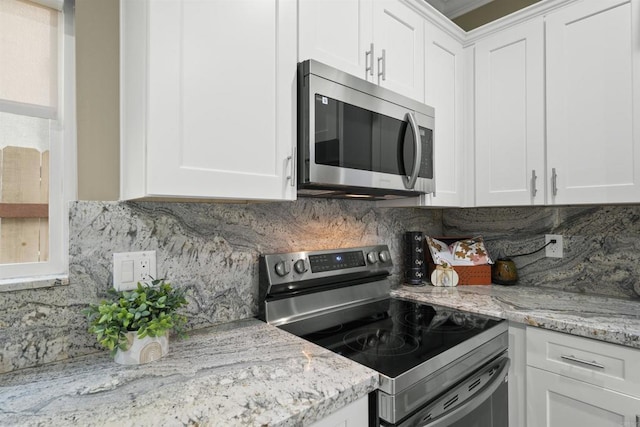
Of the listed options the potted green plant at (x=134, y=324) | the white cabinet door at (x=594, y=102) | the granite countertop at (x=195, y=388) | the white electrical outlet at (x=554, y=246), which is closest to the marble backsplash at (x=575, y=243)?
the white electrical outlet at (x=554, y=246)

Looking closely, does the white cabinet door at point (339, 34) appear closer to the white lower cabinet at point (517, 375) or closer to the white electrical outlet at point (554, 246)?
the white lower cabinet at point (517, 375)

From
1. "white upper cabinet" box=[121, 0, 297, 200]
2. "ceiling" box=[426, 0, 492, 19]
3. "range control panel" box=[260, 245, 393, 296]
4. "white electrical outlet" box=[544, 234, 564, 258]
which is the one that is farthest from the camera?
"ceiling" box=[426, 0, 492, 19]

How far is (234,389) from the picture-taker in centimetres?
79

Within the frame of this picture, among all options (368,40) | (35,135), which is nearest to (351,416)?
(35,135)

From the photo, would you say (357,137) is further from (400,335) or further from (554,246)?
(554,246)

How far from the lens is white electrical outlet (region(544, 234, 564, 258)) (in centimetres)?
185

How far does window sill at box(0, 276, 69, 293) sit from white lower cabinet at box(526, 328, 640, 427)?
1662 mm

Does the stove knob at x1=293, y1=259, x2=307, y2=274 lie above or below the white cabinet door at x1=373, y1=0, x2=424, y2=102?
A: below

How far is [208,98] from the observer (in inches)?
37.7

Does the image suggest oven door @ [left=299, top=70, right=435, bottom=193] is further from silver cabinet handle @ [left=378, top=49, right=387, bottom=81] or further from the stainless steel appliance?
the stainless steel appliance

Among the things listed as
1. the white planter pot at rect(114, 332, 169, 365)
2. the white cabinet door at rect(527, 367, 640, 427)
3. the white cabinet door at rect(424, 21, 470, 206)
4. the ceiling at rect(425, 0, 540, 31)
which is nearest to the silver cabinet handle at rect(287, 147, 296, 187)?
the white planter pot at rect(114, 332, 169, 365)

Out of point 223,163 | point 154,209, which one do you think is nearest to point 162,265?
point 154,209

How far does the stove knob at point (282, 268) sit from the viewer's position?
135cm

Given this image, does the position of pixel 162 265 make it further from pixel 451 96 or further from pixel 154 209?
pixel 451 96
